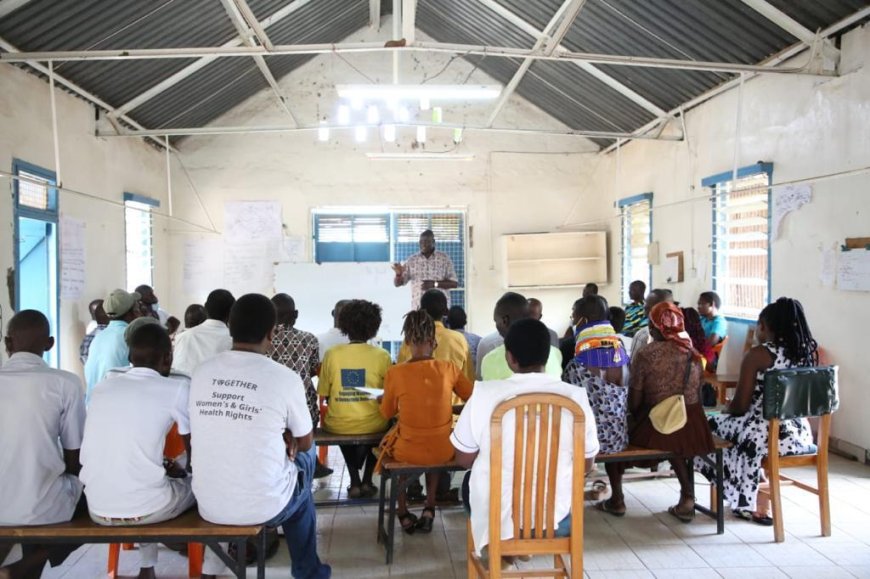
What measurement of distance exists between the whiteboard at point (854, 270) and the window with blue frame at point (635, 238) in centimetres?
314

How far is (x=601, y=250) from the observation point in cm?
923

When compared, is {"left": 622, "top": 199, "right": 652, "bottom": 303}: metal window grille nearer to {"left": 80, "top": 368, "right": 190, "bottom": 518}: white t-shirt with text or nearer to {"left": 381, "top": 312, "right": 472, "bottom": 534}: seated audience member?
{"left": 381, "top": 312, "right": 472, "bottom": 534}: seated audience member

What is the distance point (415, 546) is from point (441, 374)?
0.88 meters

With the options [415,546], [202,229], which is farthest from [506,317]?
[202,229]

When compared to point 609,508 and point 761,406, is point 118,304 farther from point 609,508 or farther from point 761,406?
point 761,406

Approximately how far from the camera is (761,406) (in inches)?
133

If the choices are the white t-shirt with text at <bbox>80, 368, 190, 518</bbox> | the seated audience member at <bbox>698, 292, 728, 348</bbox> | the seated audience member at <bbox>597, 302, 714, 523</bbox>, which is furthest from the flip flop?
the white t-shirt with text at <bbox>80, 368, 190, 518</bbox>

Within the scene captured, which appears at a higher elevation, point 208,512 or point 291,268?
point 291,268

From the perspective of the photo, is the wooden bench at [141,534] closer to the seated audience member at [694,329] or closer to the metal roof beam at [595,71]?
the seated audience member at [694,329]

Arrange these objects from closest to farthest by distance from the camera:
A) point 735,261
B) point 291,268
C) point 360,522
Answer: point 360,522 < point 735,261 < point 291,268

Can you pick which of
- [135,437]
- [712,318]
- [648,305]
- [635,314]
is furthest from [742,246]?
[135,437]

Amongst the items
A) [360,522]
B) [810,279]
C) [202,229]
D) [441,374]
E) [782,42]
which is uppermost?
[782,42]

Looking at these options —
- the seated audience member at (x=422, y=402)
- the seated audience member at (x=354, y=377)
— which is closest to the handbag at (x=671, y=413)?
the seated audience member at (x=422, y=402)

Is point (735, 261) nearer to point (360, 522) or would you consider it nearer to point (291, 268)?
point (360, 522)
